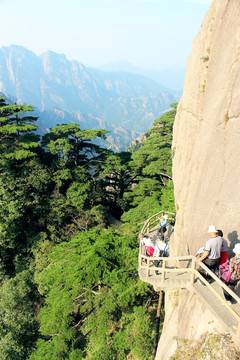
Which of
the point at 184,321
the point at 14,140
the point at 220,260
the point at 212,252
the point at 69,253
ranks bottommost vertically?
the point at 69,253

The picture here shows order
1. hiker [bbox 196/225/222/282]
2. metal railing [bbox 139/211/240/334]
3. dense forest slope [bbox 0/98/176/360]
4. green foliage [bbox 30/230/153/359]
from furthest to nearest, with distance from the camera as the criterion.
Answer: dense forest slope [bbox 0/98/176/360]
green foliage [bbox 30/230/153/359]
hiker [bbox 196/225/222/282]
metal railing [bbox 139/211/240/334]

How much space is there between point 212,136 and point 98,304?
10409 millimetres

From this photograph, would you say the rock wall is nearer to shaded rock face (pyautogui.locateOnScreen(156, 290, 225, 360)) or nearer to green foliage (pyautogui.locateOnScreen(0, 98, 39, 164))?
shaded rock face (pyautogui.locateOnScreen(156, 290, 225, 360))

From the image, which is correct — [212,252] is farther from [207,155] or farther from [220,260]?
[207,155]

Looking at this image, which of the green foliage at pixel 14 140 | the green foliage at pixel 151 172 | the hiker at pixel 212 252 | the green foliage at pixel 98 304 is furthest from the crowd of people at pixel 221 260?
the green foliage at pixel 14 140

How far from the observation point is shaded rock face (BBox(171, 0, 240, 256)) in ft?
25.7

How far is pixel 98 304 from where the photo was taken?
1345cm

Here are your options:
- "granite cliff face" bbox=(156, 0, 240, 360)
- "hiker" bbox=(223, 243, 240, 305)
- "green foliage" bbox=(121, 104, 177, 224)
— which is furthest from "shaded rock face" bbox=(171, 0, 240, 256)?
"green foliage" bbox=(121, 104, 177, 224)

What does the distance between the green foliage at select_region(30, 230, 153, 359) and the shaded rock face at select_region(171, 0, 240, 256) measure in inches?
178

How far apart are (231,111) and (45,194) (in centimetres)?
2012

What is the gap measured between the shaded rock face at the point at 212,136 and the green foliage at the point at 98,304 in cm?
451

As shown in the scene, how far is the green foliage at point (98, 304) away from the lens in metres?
12.9

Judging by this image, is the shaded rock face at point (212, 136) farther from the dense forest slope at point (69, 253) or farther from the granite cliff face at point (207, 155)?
the dense forest slope at point (69, 253)

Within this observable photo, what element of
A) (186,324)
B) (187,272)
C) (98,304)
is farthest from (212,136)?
(98,304)
